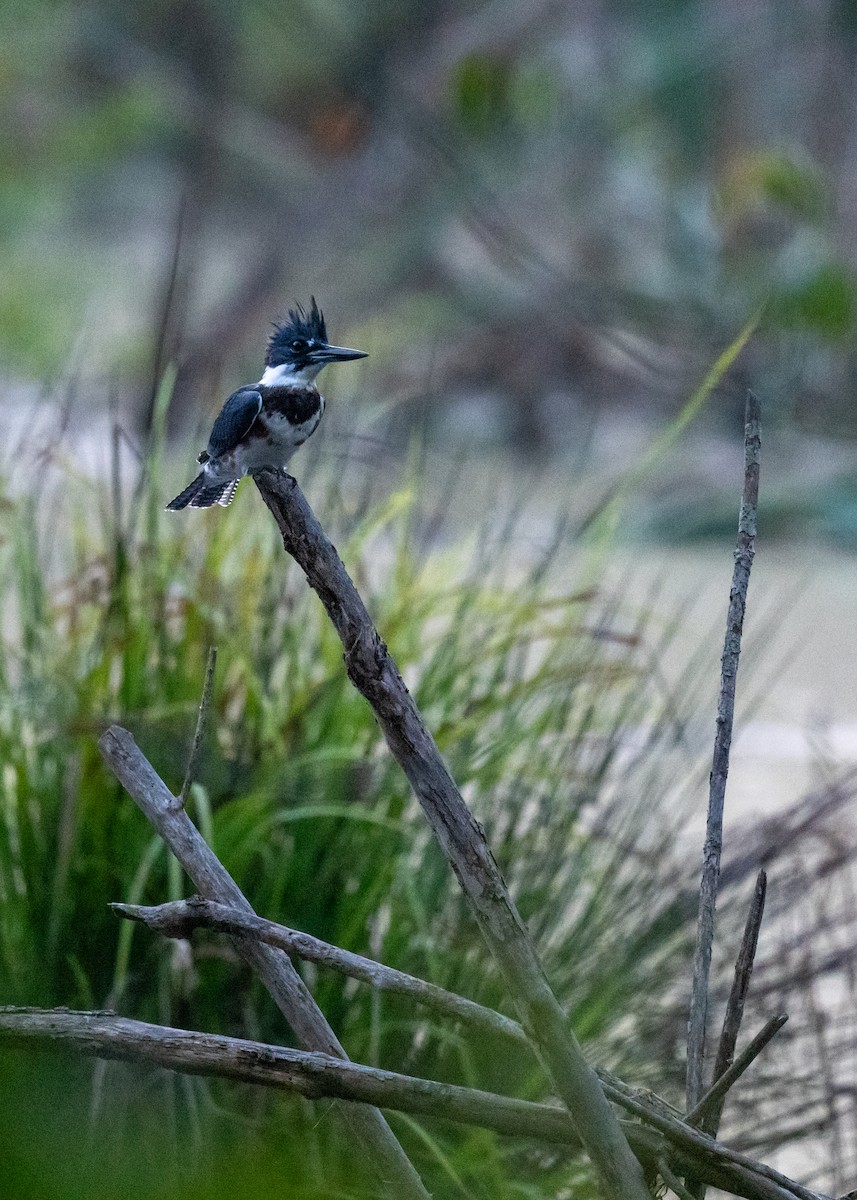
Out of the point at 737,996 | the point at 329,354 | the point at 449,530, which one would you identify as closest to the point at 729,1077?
the point at 737,996

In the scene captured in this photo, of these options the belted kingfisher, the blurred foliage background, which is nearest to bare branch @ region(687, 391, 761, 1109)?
the belted kingfisher

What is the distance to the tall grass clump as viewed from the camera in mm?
974

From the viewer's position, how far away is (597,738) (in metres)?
1.14

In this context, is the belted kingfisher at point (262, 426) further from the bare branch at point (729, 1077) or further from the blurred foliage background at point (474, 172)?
the blurred foliage background at point (474, 172)

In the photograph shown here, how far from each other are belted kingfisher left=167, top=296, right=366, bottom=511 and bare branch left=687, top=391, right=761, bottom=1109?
12cm

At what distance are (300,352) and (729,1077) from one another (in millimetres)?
277

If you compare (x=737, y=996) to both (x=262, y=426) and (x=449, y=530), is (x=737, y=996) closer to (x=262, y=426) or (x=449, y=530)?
(x=262, y=426)

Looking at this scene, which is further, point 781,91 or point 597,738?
point 781,91

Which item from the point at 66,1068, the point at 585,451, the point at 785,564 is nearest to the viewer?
the point at 66,1068

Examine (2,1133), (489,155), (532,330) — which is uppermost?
(489,155)

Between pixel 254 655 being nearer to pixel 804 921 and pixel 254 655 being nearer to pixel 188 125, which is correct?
pixel 804 921

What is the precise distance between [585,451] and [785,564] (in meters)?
2.99

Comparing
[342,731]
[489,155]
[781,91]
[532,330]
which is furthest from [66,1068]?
[781,91]

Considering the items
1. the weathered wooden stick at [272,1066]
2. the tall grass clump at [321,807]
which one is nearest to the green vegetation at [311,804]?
the tall grass clump at [321,807]
